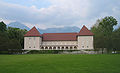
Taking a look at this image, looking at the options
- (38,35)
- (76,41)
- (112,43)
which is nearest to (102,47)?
(112,43)

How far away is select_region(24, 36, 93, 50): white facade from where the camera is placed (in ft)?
194

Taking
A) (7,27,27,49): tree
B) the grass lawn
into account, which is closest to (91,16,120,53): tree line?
the grass lawn

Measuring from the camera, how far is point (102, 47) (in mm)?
42906

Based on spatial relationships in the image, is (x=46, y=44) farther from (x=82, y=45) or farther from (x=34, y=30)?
(x=82, y=45)

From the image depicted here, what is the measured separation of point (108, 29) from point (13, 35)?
3758 centimetres

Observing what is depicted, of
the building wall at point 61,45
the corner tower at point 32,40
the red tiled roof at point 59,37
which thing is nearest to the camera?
the corner tower at point 32,40

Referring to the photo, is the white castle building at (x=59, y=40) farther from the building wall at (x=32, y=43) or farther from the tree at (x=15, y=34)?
the tree at (x=15, y=34)

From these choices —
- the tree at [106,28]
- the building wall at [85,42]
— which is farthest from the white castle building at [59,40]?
the tree at [106,28]

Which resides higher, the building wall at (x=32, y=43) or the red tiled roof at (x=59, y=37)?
the red tiled roof at (x=59, y=37)

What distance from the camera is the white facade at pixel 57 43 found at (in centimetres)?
5925

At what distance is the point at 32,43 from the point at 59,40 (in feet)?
38.9

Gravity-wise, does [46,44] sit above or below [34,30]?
below

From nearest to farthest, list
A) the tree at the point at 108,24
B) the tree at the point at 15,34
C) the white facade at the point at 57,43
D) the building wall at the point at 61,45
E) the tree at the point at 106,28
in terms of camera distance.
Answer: the tree at the point at 106,28, the tree at the point at 108,24, the tree at the point at 15,34, the white facade at the point at 57,43, the building wall at the point at 61,45

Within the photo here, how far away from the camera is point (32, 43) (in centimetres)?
6144
